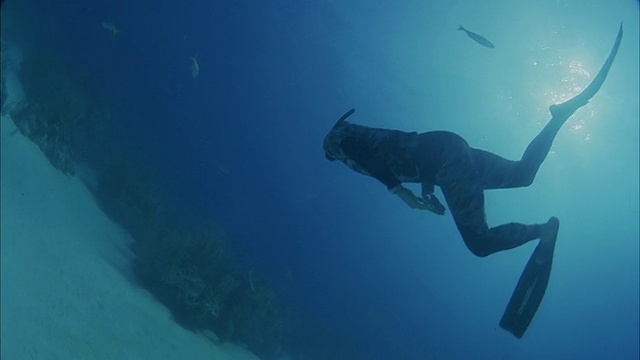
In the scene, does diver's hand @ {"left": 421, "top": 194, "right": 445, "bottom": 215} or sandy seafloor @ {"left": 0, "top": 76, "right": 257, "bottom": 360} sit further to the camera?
sandy seafloor @ {"left": 0, "top": 76, "right": 257, "bottom": 360}

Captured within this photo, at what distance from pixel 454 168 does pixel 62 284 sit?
220 inches

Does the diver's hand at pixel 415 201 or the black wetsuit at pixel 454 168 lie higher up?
the black wetsuit at pixel 454 168

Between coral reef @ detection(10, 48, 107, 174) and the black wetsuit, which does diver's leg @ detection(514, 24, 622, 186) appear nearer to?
the black wetsuit

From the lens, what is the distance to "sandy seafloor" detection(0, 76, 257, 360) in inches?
210

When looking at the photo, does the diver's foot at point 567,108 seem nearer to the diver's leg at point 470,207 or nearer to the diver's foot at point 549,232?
the diver's foot at point 549,232

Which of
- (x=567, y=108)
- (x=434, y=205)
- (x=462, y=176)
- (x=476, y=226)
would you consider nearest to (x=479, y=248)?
(x=476, y=226)

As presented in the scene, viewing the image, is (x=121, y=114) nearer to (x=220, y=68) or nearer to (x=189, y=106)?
→ (x=189, y=106)

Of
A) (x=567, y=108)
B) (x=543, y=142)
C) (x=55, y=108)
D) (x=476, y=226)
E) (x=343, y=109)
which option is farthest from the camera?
(x=343, y=109)

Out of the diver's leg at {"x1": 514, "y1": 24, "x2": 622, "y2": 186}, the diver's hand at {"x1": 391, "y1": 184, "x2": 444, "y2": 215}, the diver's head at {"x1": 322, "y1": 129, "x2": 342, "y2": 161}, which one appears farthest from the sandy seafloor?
the diver's leg at {"x1": 514, "y1": 24, "x2": 622, "y2": 186}

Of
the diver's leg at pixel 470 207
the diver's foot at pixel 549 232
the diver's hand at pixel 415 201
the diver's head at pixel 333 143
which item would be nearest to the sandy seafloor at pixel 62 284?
the diver's head at pixel 333 143

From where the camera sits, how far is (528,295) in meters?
4.97

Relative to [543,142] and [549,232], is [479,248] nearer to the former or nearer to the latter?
[549,232]

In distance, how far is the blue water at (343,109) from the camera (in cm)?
2197

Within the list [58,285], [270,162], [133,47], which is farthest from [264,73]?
[58,285]
